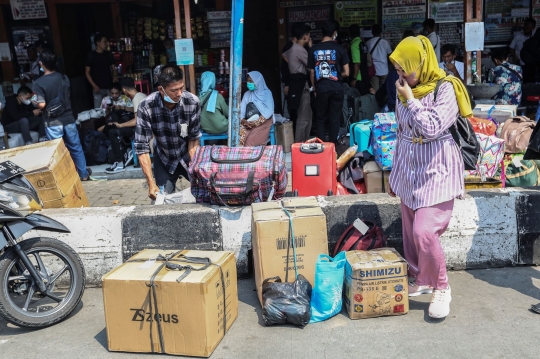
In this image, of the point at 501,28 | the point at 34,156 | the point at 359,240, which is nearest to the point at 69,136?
the point at 34,156

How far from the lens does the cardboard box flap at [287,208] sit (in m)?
4.28

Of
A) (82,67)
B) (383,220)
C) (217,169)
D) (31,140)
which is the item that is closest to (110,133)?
Result: (31,140)

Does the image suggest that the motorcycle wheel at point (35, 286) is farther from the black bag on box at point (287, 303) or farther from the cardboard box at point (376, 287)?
the cardboard box at point (376, 287)

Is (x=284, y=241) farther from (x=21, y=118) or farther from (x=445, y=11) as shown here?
(x=445, y=11)

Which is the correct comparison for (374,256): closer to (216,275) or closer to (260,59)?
(216,275)

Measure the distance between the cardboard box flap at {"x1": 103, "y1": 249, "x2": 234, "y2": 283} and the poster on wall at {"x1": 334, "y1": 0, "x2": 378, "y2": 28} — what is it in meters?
8.22

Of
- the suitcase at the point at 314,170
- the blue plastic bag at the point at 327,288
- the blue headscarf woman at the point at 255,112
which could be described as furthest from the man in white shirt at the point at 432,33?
the blue plastic bag at the point at 327,288

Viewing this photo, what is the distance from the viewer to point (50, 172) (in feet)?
17.4

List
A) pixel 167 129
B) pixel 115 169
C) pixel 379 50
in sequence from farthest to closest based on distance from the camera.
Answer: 1. pixel 379 50
2. pixel 115 169
3. pixel 167 129

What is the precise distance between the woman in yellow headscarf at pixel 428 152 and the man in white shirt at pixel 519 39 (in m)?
8.27

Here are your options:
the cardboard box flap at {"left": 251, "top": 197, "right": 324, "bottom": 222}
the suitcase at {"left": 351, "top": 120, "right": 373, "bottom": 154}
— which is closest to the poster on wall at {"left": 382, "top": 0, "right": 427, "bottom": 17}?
the suitcase at {"left": 351, "top": 120, "right": 373, "bottom": 154}

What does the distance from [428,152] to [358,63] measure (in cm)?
666

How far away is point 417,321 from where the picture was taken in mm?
4086

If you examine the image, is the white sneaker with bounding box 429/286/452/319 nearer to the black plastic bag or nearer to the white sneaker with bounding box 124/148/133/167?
the black plastic bag
